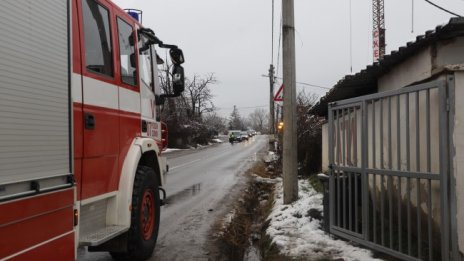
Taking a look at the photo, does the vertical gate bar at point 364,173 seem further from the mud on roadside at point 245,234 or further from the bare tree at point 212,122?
the bare tree at point 212,122

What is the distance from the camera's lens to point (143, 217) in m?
6.08

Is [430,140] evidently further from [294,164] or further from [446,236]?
[294,164]

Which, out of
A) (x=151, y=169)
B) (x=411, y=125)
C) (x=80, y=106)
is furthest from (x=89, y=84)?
(x=411, y=125)

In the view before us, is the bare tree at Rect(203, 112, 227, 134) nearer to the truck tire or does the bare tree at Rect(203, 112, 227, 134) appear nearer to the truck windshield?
the truck windshield

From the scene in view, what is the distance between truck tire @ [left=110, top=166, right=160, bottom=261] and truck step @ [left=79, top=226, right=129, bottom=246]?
43 cm

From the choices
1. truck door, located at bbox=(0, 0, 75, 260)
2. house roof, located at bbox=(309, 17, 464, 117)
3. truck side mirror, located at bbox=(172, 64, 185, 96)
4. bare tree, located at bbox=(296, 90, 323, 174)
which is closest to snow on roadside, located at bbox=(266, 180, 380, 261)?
house roof, located at bbox=(309, 17, 464, 117)

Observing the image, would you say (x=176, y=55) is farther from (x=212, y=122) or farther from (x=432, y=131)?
(x=212, y=122)

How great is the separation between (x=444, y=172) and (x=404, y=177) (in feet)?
2.42

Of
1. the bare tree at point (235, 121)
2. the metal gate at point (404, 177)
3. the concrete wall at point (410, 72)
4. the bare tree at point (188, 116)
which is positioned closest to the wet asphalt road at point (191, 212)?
the metal gate at point (404, 177)

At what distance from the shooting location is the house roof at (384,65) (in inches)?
204

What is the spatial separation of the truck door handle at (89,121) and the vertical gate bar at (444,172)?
10.5ft

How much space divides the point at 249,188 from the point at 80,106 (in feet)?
35.1

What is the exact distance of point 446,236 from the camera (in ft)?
15.4

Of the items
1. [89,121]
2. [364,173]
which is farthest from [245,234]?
[89,121]
